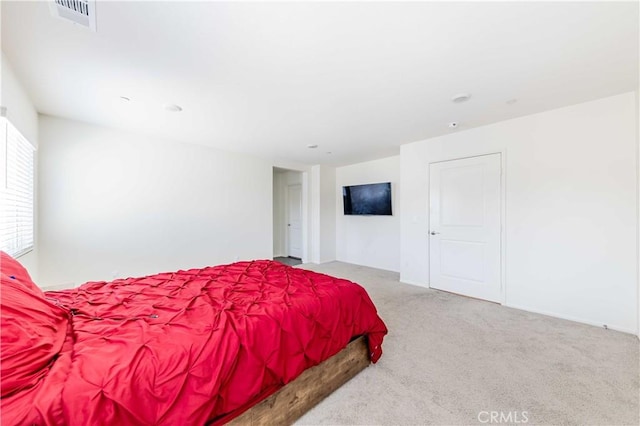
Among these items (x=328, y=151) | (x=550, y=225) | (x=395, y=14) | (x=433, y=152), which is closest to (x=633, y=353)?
(x=550, y=225)

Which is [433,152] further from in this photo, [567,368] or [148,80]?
[148,80]

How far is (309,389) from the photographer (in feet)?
5.18

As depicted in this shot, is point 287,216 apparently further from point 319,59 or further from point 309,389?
point 309,389

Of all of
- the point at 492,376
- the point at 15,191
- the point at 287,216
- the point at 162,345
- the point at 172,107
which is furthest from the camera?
the point at 287,216

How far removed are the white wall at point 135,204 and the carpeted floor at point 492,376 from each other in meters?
3.29

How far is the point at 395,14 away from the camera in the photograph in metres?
1.51

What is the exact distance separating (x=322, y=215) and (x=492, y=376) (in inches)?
181

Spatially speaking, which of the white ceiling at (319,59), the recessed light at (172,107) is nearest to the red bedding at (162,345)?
the white ceiling at (319,59)

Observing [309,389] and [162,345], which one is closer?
[162,345]

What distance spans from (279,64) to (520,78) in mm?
2164

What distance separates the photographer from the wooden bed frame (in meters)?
1.32

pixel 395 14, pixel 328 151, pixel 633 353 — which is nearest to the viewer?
pixel 395 14

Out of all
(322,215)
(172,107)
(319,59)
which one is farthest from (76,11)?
(322,215)

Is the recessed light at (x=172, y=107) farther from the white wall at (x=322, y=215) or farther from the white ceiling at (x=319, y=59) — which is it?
the white wall at (x=322, y=215)
